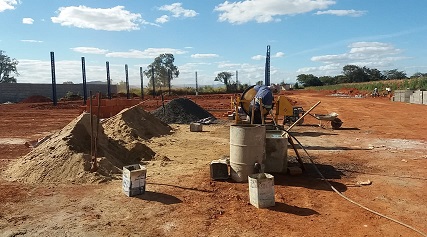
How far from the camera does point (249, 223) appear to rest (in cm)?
549

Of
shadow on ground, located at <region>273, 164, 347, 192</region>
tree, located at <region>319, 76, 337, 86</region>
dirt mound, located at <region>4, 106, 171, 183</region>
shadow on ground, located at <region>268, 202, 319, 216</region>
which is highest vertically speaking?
tree, located at <region>319, 76, 337, 86</region>

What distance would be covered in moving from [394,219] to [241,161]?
309 centimetres

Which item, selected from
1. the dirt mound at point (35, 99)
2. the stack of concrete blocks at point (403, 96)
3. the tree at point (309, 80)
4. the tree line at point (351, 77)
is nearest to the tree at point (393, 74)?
the tree line at point (351, 77)

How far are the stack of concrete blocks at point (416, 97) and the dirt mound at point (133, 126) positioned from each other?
2586cm

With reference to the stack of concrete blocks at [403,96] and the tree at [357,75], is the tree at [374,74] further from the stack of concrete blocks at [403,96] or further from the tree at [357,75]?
the stack of concrete blocks at [403,96]

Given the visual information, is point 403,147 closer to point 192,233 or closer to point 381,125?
point 381,125

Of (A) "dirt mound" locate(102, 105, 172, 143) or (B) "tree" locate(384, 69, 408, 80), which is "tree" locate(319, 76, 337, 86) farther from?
(A) "dirt mound" locate(102, 105, 172, 143)

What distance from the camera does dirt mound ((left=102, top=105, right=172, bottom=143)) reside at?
12883 millimetres

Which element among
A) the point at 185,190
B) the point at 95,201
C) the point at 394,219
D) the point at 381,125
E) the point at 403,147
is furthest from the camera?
the point at 381,125

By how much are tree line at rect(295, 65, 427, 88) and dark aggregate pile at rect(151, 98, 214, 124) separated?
7635 cm

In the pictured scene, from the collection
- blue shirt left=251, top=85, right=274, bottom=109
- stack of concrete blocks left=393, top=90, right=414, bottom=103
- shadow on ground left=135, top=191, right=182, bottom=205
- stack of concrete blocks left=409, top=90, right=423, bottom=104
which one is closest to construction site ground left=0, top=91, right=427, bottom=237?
shadow on ground left=135, top=191, right=182, bottom=205

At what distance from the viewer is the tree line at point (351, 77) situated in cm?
9325

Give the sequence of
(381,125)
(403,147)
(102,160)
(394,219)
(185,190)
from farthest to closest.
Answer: (381,125)
(403,147)
(102,160)
(185,190)
(394,219)

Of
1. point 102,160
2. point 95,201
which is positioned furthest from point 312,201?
point 102,160
